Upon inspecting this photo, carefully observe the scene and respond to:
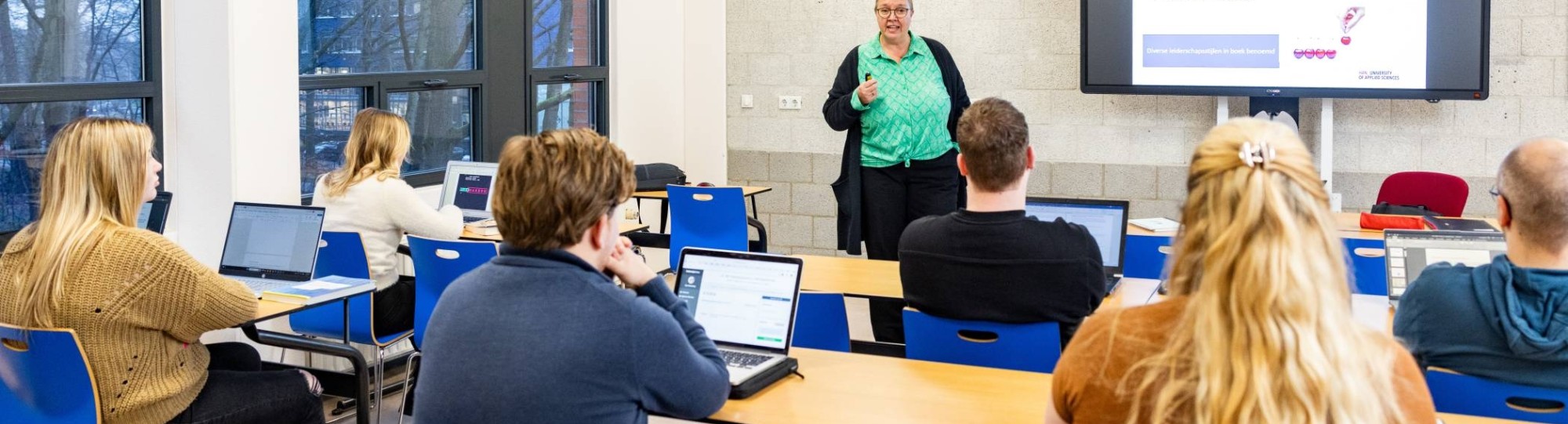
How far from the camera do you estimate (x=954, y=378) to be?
253cm

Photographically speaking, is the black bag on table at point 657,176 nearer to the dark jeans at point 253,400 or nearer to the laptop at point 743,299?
the dark jeans at point 253,400

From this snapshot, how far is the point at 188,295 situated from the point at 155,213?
1.35 meters

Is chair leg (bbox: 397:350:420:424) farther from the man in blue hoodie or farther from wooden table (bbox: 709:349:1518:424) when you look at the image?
the man in blue hoodie

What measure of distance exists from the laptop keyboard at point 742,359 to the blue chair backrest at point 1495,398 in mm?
1177

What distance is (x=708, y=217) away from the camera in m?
5.48

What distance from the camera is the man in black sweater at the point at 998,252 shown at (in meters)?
2.66

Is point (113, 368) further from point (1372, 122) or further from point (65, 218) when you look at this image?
point (1372, 122)

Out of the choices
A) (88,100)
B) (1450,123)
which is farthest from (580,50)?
(1450,123)

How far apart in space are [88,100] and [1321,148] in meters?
5.06

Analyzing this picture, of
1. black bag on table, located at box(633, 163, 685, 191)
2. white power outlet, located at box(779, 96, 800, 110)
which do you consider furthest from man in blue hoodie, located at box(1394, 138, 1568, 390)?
white power outlet, located at box(779, 96, 800, 110)

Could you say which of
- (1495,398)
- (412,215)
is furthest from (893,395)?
(412,215)

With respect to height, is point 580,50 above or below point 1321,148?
above

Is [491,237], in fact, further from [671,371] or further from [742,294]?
[671,371]

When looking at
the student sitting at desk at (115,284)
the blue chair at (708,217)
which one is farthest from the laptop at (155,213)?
the blue chair at (708,217)
